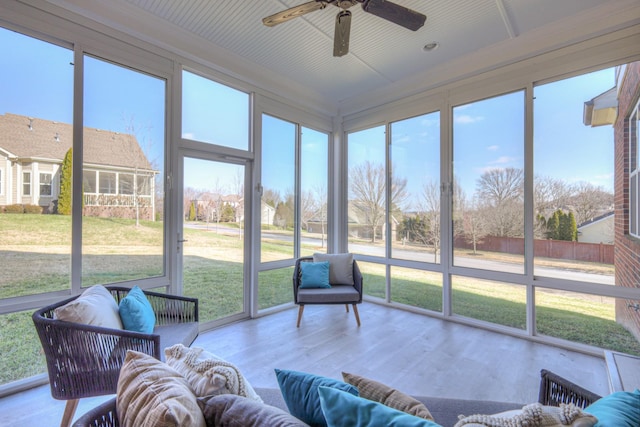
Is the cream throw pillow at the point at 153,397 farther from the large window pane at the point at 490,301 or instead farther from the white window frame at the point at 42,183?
the large window pane at the point at 490,301

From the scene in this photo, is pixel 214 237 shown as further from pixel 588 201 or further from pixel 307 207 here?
pixel 588 201

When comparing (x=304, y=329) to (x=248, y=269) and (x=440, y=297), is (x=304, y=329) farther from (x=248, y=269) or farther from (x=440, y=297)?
(x=440, y=297)

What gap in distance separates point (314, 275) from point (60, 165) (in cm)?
271

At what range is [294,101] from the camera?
4.21 meters

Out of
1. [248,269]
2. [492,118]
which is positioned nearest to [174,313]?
[248,269]

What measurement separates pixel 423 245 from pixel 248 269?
93.3 inches

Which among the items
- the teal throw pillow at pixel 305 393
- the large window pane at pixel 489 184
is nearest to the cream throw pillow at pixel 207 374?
the teal throw pillow at pixel 305 393

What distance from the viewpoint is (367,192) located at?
461 cm

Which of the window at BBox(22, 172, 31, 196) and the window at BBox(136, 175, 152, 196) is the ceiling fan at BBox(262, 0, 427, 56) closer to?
the window at BBox(136, 175, 152, 196)

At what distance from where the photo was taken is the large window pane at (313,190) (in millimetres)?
4465

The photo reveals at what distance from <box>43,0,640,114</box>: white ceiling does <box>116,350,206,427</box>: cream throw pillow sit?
284 cm

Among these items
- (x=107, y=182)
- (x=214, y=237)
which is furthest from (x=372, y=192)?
(x=107, y=182)

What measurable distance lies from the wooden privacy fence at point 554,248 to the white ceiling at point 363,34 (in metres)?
1.98

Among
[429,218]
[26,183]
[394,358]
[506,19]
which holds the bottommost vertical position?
[394,358]
